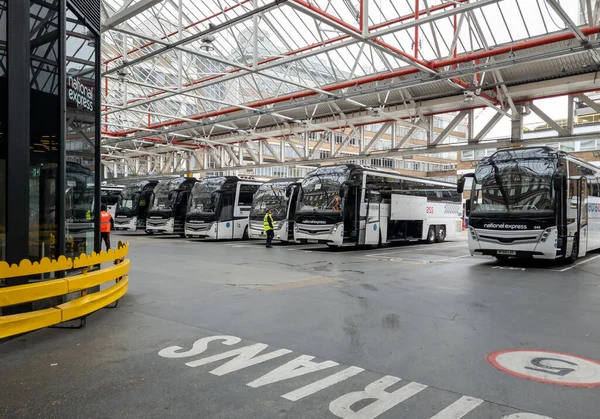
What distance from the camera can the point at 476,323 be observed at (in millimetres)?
6570

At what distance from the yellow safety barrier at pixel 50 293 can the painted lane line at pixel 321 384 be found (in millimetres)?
3390

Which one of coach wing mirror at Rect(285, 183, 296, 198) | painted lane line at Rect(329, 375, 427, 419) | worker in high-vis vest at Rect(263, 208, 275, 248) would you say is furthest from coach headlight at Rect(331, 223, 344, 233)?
painted lane line at Rect(329, 375, 427, 419)

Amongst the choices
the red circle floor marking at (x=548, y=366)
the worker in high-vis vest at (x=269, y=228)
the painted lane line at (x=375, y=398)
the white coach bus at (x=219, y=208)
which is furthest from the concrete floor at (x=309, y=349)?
the white coach bus at (x=219, y=208)

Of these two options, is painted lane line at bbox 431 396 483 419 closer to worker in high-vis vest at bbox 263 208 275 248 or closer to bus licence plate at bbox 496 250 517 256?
bus licence plate at bbox 496 250 517 256

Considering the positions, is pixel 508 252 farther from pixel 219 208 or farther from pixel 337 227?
pixel 219 208

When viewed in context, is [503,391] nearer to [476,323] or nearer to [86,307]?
[476,323]

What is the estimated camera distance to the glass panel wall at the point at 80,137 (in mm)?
6824

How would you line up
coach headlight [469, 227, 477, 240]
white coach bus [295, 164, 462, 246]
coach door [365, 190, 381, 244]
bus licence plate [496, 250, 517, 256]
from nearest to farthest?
bus licence plate [496, 250, 517, 256] < coach headlight [469, 227, 477, 240] < white coach bus [295, 164, 462, 246] < coach door [365, 190, 381, 244]

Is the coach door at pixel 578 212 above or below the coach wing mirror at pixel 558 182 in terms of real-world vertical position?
below

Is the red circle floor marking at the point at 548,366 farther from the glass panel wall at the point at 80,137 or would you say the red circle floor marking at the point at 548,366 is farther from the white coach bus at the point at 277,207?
the white coach bus at the point at 277,207

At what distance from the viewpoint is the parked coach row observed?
60.3 feet

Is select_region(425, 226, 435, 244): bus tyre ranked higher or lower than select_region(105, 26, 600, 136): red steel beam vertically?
lower

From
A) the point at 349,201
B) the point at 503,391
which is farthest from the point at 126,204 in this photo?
the point at 503,391

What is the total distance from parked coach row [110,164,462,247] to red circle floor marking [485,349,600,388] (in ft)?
42.0
